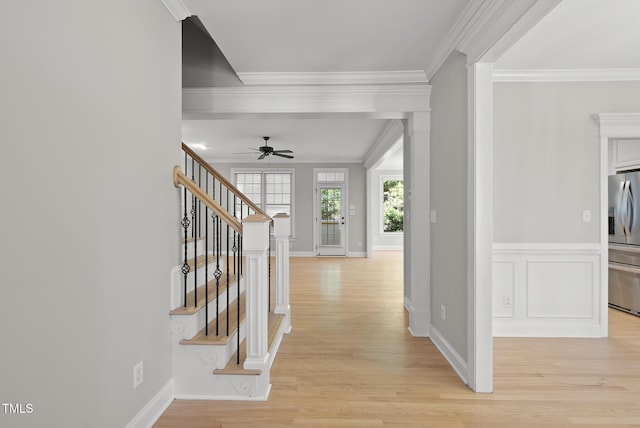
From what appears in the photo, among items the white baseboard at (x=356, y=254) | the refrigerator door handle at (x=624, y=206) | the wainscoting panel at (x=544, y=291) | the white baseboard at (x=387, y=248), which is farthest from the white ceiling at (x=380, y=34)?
the white baseboard at (x=387, y=248)

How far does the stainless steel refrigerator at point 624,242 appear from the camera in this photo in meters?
4.14

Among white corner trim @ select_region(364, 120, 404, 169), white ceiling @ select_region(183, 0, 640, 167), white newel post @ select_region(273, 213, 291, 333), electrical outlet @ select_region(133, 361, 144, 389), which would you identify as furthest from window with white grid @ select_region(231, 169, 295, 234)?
electrical outlet @ select_region(133, 361, 144, 389)

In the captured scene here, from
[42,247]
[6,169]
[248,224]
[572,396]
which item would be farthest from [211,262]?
[572,396]

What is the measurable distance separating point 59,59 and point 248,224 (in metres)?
1.25

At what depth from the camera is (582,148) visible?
3.55 meters

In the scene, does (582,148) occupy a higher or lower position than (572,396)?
higher

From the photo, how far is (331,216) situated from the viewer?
9.71 metres

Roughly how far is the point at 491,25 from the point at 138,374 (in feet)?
9.55

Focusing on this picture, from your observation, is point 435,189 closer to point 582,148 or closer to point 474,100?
point 474,100

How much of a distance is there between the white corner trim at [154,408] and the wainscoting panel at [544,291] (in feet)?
10.1

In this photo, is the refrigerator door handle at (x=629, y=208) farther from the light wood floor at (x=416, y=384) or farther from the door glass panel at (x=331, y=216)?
the door glass panel at (x=331, y=216)

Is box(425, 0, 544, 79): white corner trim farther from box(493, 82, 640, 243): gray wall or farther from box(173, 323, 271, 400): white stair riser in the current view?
box(173, 323, 271, 400): white stair riser

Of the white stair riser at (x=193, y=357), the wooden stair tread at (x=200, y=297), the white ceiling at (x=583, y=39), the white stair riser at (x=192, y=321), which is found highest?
the white ceiling at (x=583, y=39)

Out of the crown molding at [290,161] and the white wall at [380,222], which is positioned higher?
the crown molding at [290,161]
